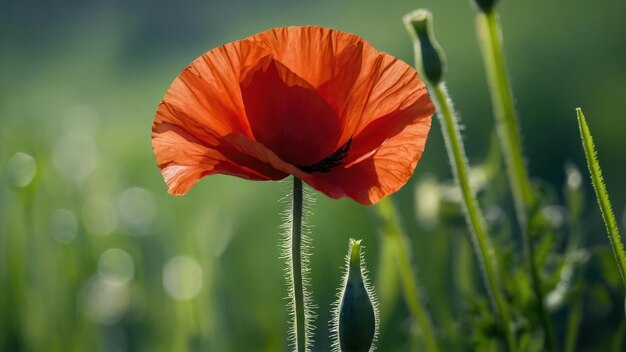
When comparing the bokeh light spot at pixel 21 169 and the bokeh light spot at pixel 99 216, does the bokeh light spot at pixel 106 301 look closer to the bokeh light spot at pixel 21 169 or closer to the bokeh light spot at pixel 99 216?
the bokeh light spot at pixel 99 216

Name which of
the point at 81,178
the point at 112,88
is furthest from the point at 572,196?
the point at 112,88

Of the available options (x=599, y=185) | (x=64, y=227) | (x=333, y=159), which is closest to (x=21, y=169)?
(x=64, y=227)

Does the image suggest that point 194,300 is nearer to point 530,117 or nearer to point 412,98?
point 412,98

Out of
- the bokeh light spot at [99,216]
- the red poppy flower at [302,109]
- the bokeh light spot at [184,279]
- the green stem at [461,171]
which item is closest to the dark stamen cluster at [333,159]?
the red poppy flower at [302,109]

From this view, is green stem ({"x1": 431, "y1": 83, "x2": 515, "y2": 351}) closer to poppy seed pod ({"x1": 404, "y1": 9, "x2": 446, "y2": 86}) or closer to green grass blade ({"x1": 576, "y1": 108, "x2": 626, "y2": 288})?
poppy seed pod ({"x1": 404, "y1": 9, "x2": 446, "y2": 86})

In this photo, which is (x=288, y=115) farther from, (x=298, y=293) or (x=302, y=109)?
(x=298, y=293)
